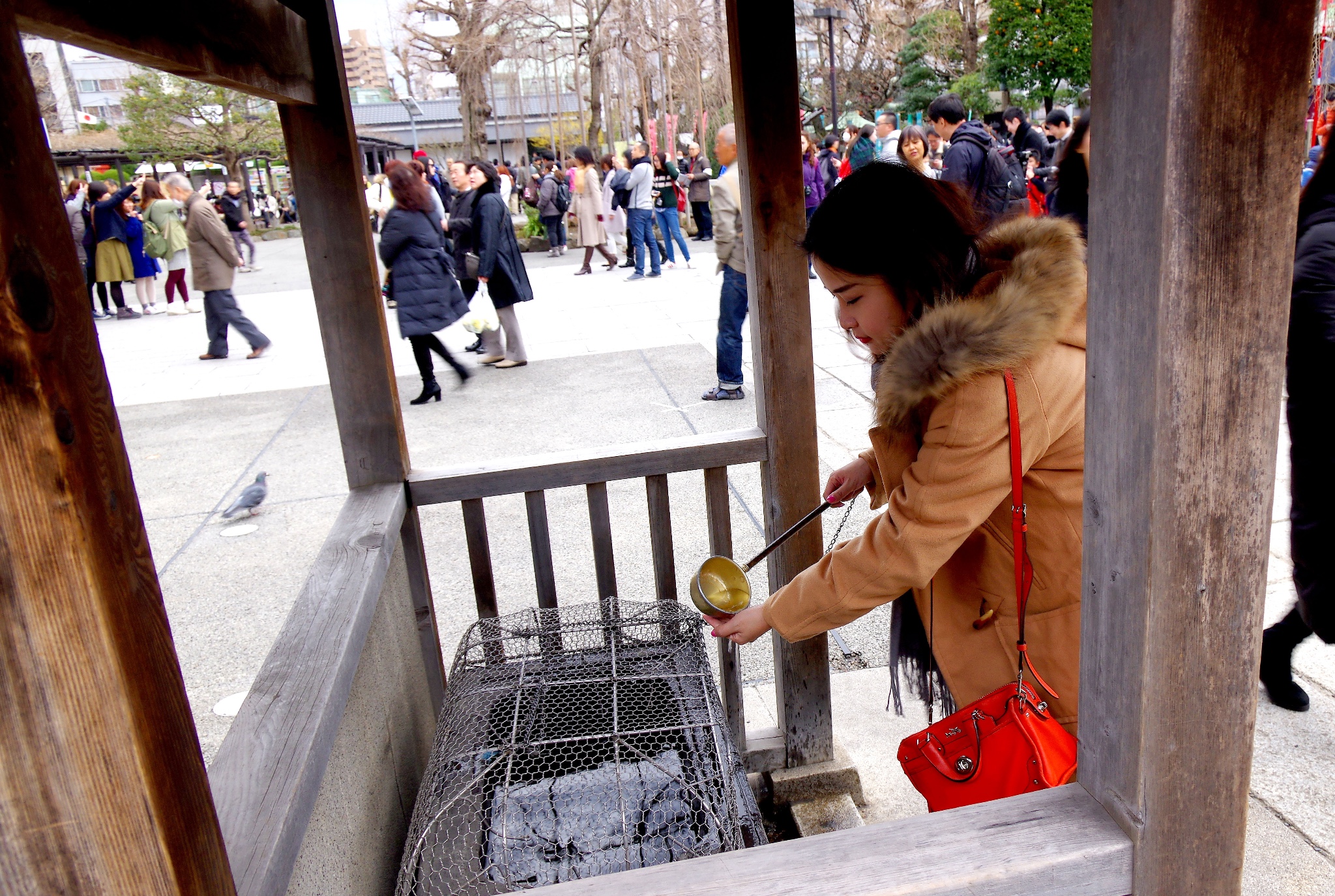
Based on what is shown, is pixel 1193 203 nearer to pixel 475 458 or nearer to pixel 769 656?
pixel 769 656

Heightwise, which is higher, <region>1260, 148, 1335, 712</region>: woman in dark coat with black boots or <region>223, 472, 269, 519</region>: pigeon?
<region>1260, 148, 1335, 712</region>: woman in dark coat with black boots

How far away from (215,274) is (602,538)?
22.9 feet

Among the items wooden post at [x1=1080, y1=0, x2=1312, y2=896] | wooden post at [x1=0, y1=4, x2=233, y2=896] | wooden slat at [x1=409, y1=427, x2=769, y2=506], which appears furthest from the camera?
wooden slat at [x1=409, y1=427, x2=769, y2=506]

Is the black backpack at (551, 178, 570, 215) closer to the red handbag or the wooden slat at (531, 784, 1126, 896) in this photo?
the red handbag

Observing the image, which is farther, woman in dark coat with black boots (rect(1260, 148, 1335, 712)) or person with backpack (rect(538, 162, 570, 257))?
person with backpack (rect(538, 162, 570, 257))

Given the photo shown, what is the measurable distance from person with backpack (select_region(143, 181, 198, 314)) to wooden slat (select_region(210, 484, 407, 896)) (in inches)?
431

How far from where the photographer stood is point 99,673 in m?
0.73

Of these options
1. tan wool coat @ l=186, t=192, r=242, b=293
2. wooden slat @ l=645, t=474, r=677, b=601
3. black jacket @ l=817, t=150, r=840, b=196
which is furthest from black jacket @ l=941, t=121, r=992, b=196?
black jacket @ l=817, t=150, r=840, b=196

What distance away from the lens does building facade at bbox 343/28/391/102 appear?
2121 inches

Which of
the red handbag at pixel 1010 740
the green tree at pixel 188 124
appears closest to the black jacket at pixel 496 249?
the red handbag at pixel 1010 740

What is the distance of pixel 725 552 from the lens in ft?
8.32

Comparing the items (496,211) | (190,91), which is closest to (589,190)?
(496,211)

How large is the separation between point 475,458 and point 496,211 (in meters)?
2.60

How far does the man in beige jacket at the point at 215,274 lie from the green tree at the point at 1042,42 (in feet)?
53.2
